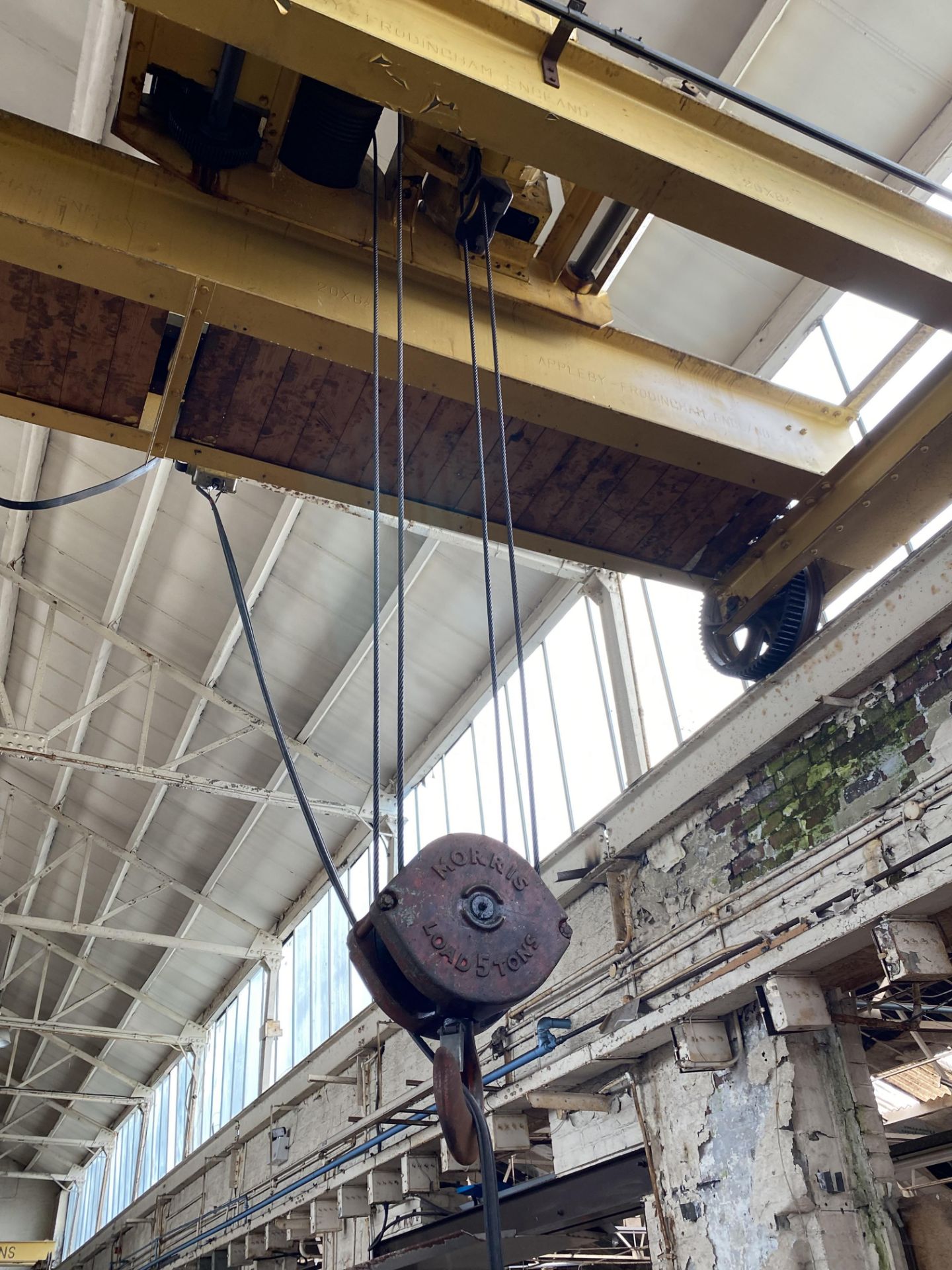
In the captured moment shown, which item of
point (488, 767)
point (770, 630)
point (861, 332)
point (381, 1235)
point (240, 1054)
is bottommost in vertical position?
point (381, 1235)

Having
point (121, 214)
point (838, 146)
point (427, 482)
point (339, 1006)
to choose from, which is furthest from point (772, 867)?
point (339, 1006)

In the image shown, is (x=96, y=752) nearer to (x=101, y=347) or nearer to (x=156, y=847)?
(x=156, y=847)

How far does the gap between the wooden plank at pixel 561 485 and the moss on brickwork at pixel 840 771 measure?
1409 millimetres

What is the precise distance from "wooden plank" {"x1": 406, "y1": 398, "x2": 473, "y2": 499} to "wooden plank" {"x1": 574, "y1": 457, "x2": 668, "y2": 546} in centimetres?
70

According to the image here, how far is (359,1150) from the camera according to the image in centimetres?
696

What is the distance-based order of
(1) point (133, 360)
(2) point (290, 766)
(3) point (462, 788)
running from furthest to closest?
(3) point (462, 788)
(1) point (133, 360)
(2) point (290, 766)

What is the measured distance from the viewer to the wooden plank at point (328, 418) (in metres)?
3.40

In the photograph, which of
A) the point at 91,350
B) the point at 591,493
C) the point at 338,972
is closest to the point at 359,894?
the point at 338,972

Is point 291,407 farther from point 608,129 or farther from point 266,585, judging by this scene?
point 266,585

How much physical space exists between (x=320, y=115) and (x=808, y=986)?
3.56m

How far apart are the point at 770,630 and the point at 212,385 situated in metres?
2.49

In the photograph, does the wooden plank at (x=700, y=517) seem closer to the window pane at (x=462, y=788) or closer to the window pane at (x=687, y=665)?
the window pane at (x=687, y=665)

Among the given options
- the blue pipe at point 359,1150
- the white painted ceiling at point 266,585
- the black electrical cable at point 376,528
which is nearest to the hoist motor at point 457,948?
the black electrical cable at point 376,528

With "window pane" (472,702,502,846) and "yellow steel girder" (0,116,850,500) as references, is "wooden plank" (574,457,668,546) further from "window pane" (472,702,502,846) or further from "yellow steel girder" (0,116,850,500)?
"window pane" (472,702,502,846)
